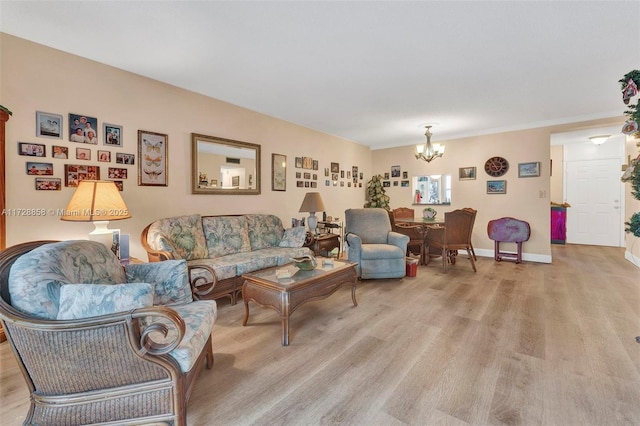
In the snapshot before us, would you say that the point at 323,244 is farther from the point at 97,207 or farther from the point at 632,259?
the point at 632,259

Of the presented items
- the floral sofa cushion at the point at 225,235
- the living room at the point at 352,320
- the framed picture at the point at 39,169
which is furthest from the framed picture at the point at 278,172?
the framed picture at the point at 39,169

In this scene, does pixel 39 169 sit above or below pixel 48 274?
above

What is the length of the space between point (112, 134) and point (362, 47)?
2.59 metres

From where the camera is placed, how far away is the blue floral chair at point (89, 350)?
1143 millimetres

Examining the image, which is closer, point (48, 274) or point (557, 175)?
point (48, 274)

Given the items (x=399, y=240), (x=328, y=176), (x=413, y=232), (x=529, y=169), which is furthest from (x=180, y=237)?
(x=529, y=169)

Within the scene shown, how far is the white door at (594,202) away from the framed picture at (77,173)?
9.16 m

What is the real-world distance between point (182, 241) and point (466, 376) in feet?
9.39

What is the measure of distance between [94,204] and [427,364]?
2819 mm

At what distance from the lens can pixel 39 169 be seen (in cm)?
247

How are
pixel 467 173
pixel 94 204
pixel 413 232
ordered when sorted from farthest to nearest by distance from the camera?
pixel 467 173, pixel 413 232, pixel 94 204

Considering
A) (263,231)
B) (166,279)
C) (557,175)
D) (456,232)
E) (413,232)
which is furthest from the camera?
(557,175)

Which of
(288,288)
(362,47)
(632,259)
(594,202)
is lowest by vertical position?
(632,259)

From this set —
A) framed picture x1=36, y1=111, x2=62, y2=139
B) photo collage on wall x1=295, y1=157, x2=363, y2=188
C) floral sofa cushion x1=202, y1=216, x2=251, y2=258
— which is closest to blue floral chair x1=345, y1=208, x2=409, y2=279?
floral sofa cushion x1=202, y1=216, x2=251, y2=258
